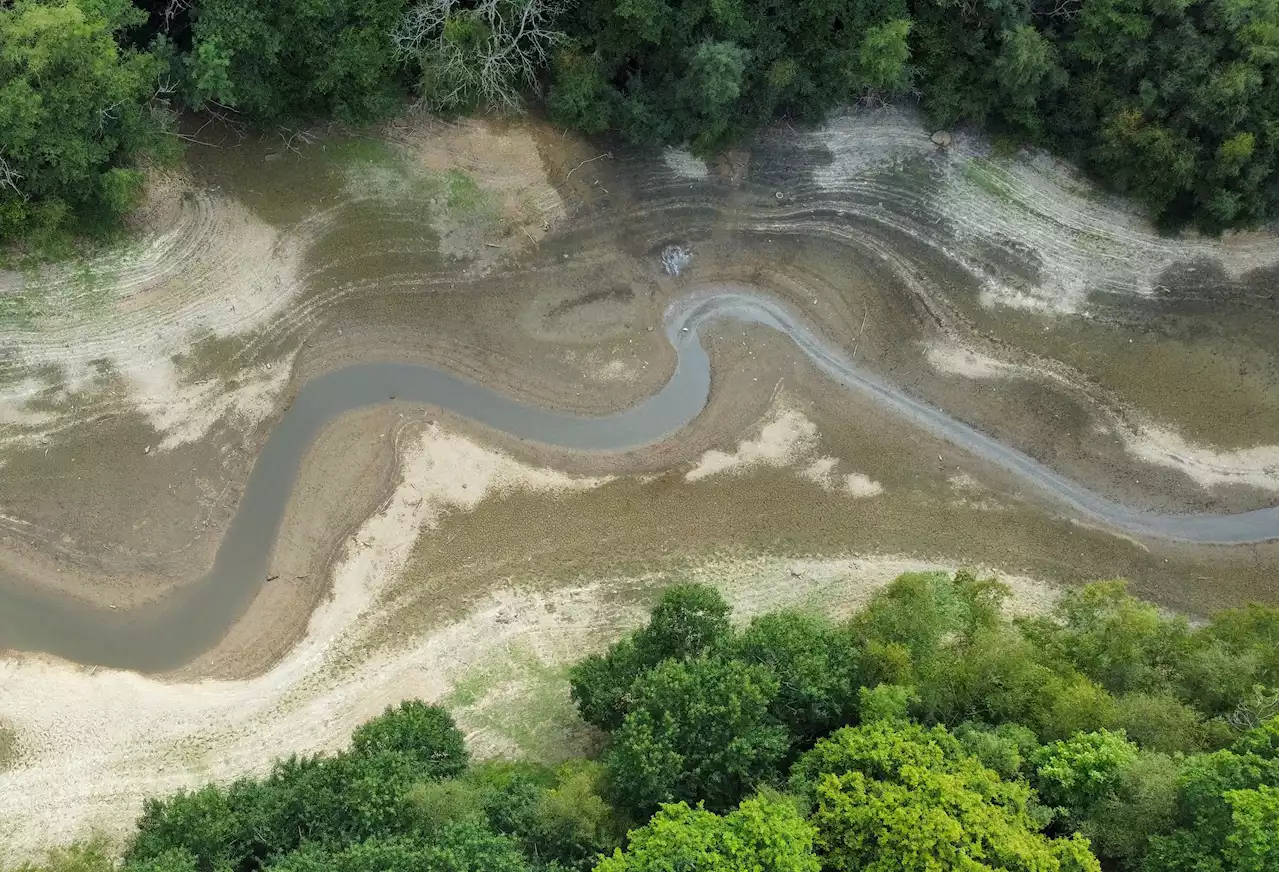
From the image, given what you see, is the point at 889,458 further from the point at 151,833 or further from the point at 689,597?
the point at 151,833

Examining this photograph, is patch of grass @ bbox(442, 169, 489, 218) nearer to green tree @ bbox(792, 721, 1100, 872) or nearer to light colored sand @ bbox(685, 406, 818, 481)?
light colored sand @ bbox(685, 406, 818, 481)

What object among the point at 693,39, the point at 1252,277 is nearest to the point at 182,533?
the point at 693,39

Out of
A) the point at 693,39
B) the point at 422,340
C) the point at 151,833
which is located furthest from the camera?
the point at 422,340

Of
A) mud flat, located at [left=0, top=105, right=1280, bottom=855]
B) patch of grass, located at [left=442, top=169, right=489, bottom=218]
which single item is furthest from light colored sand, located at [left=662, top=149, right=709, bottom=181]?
patch of grass, located at [left=442, top=169, right=489, bottom=218]

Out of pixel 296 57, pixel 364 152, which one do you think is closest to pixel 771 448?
pixel 364 152

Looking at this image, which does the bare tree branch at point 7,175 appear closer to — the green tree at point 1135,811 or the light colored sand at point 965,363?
the light colored sand at point 965,363

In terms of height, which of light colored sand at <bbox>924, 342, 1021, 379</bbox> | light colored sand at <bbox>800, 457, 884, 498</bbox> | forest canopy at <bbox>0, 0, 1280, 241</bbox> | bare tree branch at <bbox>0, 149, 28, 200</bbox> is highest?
forest canopy at <bbox>0, 0, 1280, 241</bbox>
